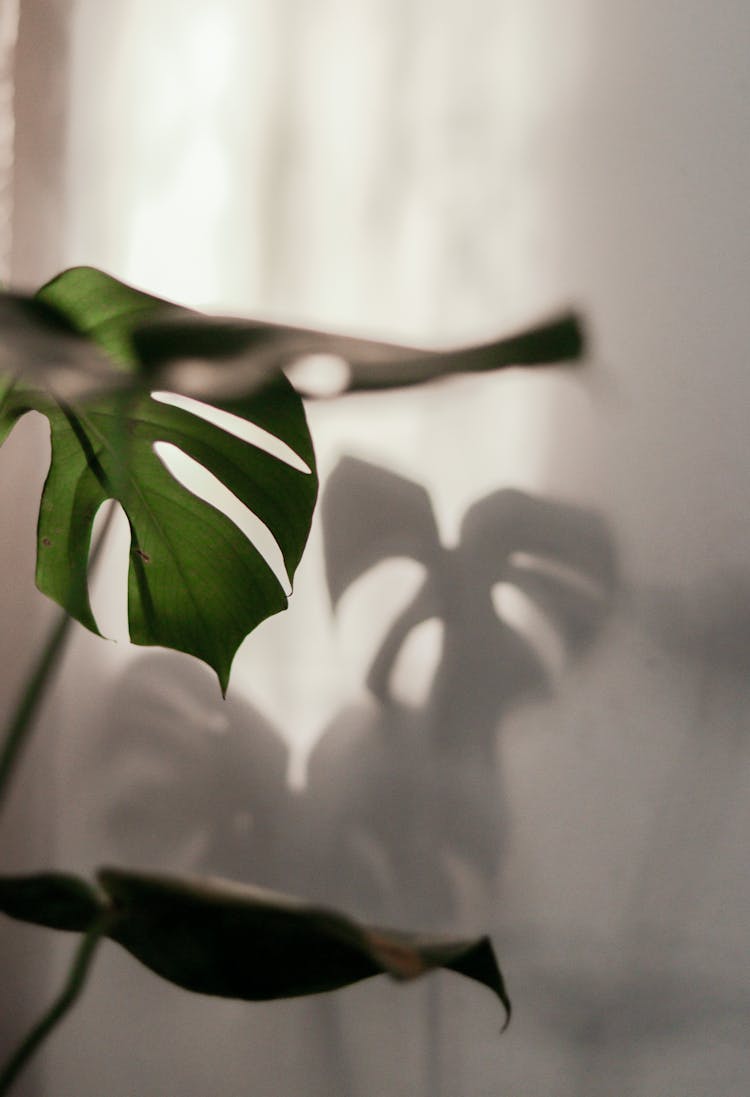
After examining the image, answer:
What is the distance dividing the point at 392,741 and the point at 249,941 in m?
0.45

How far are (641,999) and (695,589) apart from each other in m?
0.34

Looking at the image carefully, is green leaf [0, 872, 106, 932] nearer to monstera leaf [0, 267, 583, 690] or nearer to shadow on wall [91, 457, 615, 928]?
monstera leaf [0, 267, 583, 690]

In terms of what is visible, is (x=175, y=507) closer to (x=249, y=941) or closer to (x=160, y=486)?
(x=160, y=486)

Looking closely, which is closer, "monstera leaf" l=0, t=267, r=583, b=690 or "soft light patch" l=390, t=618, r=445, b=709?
"monstera leaf" l=0, t=267, r=583, b=690

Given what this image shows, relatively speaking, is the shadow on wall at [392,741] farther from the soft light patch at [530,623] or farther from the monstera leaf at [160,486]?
the monstera leaf at [160,486]

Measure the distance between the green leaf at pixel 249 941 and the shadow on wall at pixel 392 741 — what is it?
379 mm

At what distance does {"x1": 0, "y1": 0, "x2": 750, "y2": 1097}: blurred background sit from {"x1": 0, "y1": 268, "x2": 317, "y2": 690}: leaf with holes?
6.5 inches

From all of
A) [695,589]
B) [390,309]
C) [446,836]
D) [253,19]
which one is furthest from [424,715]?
[253,19]

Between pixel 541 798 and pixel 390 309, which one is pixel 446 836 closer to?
pixel 541 798

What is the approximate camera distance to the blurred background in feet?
2.54

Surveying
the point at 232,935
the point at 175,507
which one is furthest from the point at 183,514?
the point at 232,935

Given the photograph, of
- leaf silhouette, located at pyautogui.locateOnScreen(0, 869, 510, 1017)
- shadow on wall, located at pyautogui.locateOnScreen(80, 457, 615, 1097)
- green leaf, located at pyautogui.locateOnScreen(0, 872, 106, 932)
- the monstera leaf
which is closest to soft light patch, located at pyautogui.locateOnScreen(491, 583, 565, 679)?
shadow on wall, located at pyautogui.locateOnScreen(80, 457, 615, 1097)

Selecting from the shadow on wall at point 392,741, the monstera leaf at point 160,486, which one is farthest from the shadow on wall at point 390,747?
the monstera leaf at point 160,486

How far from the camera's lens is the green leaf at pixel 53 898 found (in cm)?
44
